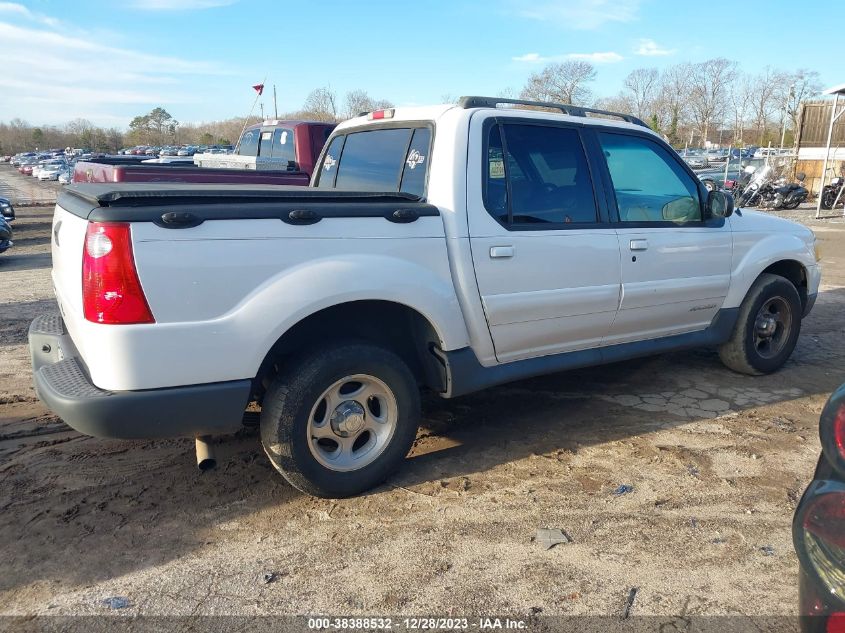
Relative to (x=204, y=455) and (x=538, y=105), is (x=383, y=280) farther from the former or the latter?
(x=538, y=105)

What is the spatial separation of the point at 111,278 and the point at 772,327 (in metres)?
4.83

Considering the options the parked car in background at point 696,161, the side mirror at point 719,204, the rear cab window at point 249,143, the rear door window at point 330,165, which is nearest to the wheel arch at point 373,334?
the rear door window at point 330,165

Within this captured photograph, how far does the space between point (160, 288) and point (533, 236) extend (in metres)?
2.04

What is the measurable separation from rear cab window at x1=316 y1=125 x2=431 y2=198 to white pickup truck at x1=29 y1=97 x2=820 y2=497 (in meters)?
0.02

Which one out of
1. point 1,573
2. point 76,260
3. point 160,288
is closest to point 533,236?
point 160,288

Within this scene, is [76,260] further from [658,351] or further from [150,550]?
[658,351]

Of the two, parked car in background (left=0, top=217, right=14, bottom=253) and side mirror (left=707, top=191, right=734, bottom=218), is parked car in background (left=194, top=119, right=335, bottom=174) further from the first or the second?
side mirror (left=707, top=191, right=734, bottom=218)

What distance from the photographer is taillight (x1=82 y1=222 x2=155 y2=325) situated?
2709 mm

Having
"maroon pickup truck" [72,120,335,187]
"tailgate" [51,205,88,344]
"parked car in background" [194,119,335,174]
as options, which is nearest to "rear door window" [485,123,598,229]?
"tailgate" [51,205,88,344]

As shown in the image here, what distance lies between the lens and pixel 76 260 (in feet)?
9.53

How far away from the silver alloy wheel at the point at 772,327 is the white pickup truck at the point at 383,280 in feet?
0.82

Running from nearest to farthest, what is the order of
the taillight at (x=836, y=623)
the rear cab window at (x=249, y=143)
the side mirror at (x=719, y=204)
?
the taillight at (x=836, y=623) < the side mirror at (x=719, y=204) < the rear cab window at (x=249, y=143)

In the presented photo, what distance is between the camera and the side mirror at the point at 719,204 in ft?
15.5

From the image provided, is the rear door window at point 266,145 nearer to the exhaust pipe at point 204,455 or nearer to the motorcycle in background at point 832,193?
the exhaust pipe at point 204,455
